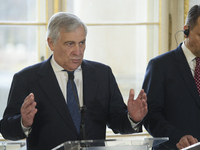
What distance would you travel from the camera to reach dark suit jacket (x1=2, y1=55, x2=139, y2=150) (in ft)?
6.33

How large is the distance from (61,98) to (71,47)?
331 mm

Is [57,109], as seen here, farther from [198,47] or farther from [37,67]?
[198,47]

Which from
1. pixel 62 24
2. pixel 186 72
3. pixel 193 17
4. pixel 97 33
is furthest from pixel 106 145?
Result: pixel 97 33

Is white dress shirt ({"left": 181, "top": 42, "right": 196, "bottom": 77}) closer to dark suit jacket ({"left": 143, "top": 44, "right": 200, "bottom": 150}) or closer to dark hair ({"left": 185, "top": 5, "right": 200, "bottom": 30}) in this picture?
dark suit jacket ({"left": 143, "top": 44, "right": 200, "bottom": 150})

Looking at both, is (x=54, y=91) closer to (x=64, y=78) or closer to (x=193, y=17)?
(x=64, y=78)

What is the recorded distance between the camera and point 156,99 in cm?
212

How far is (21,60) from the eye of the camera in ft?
10.6

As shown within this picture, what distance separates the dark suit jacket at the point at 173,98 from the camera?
2111 millimetres

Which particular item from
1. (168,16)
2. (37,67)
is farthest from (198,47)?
(168,16)

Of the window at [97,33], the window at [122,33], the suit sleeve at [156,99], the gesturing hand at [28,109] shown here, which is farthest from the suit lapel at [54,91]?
the window at [122,33]

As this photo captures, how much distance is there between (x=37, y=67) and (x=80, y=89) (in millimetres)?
332

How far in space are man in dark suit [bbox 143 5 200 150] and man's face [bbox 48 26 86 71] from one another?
541 mm

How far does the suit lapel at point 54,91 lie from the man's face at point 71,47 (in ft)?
0.42

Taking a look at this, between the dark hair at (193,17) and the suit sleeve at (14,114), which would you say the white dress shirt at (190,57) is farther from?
the suit sleeve at (14,114)
